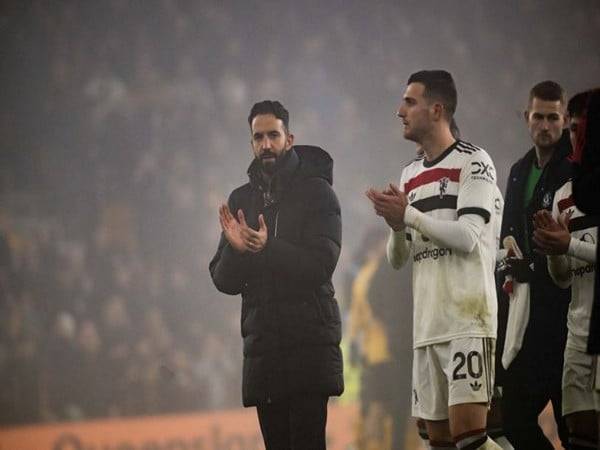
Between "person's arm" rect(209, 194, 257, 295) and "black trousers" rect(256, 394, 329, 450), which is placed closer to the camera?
"black trousers" rect(256, 394, 329, 450)

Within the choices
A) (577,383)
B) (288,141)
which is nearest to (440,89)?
(288,141)

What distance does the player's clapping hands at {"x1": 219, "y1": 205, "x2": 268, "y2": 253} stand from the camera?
2944 millimetres

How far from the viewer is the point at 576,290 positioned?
2918 mm

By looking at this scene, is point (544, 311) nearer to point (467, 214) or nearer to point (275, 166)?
point (467, 214)

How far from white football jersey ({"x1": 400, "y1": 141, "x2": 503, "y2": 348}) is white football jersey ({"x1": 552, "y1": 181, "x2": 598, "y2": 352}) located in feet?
0.97

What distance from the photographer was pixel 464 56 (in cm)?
540

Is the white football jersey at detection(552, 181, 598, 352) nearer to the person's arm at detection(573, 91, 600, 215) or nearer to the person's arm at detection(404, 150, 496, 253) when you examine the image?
the person's arm at detection(404, 150, 496, 253)

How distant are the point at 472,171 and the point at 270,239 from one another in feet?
2.16

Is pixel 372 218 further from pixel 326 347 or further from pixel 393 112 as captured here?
pixel 326 347

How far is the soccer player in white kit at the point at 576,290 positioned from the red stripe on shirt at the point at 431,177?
0.87ft

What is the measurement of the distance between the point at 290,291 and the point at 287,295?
0.02 meters

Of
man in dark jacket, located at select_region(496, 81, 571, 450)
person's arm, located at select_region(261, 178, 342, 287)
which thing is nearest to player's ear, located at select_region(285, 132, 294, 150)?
person's arm, located at select_region(261, 178, 342, 287)

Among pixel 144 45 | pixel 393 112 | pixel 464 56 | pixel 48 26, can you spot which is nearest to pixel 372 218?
pixel 393 112

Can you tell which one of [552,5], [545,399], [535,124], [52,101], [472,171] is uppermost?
[552,5]
